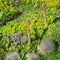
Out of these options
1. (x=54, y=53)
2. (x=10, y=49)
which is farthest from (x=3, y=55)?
(x=54, y=53)

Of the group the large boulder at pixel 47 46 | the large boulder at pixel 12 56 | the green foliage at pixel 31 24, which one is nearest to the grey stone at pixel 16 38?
the green foliage at pixel 31 24

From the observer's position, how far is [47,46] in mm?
8234

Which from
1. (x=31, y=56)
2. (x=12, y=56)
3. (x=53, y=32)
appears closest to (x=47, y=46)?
(x=31, y=56)

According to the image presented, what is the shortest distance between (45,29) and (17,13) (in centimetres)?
148

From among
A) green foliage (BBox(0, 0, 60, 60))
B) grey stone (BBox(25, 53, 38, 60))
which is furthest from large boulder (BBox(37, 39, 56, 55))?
grey stone (BBox(25, 53, 38, 60))

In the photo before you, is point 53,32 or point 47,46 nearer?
point 47,46

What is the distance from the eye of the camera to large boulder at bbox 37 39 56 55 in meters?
8.19

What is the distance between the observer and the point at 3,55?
8.41 meters

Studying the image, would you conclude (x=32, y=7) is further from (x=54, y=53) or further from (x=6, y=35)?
(x=54, y=53)

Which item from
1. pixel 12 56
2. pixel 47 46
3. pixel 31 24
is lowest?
pixel 12 56

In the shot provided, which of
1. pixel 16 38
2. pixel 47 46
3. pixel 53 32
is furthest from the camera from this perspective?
pixel 53 32

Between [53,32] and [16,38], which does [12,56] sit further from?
[53,32]

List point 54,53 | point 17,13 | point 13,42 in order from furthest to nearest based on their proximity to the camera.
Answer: point 17,13 → point 13,42 → point 54,53

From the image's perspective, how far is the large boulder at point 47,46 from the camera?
8188 millimetres
